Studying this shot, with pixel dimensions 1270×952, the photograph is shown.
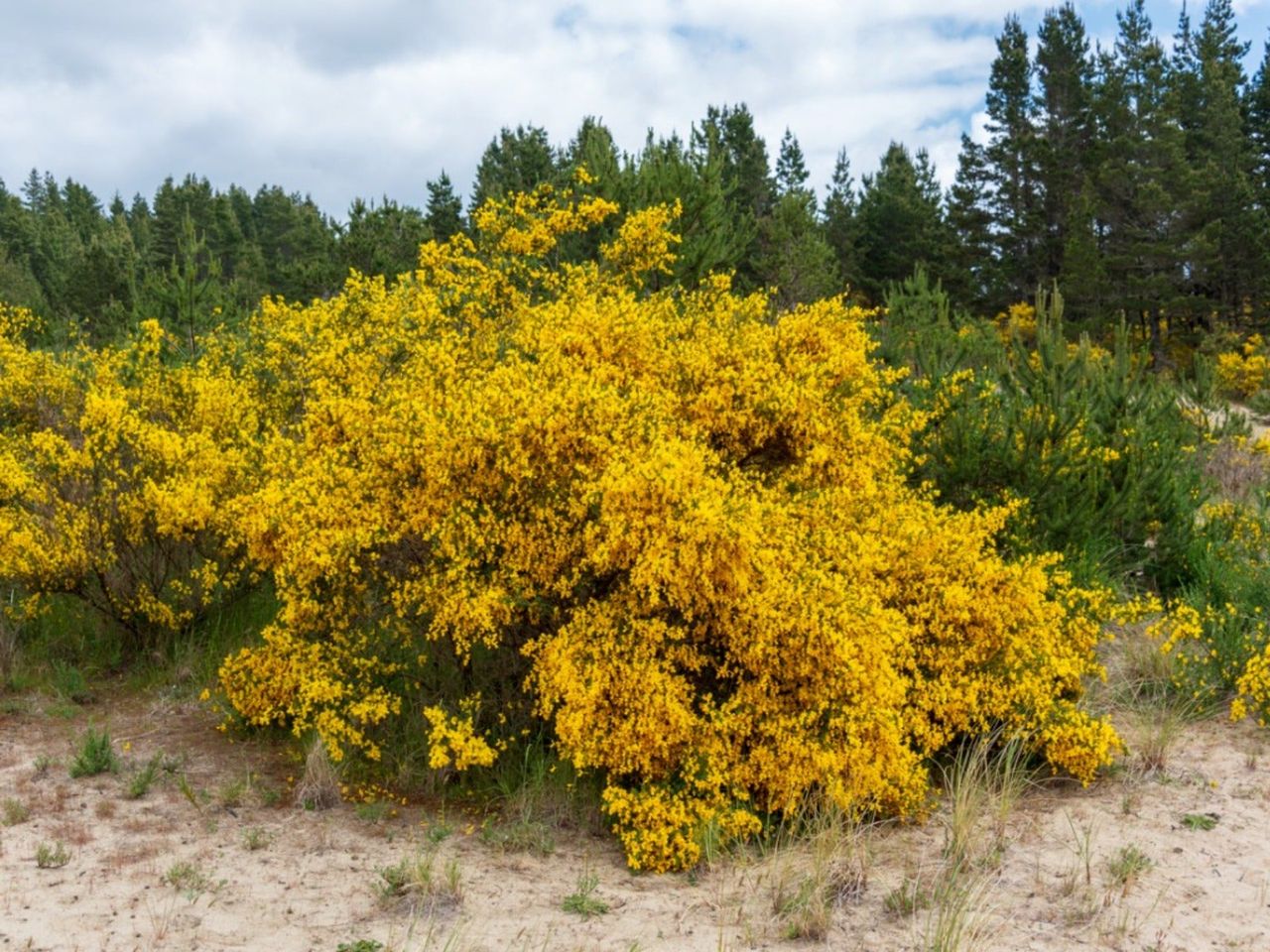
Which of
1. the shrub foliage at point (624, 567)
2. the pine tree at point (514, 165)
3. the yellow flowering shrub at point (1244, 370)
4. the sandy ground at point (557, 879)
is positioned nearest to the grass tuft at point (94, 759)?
the sandy ground at point (557, 879)

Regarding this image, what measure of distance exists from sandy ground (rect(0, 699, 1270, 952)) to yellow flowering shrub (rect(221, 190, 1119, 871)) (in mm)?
335

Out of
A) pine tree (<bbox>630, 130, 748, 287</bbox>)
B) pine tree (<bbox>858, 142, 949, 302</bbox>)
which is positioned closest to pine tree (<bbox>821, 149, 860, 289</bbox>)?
pine tree (<bbox>858, 142, 949, 302</bbox>)

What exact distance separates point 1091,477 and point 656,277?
26.7ft

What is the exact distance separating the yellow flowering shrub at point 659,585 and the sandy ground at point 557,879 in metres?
0.34

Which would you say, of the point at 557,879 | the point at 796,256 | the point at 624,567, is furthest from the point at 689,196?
the point at 557,879

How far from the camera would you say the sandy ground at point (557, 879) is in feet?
14.3

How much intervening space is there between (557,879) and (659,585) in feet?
4.94

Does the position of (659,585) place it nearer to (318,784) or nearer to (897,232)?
(318,784)

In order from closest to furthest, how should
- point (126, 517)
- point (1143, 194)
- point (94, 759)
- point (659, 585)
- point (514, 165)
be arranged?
point (659, 585)
point (94, 759)
point (126, 517)
point (1143, 194)
point (514, 165)

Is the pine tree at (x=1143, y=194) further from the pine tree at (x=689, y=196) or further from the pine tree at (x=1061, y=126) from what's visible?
the pine tree at (x=689, y=196)

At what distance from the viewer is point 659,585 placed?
5270mm

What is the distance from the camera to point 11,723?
6.75 metres

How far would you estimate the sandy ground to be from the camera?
14.3ft

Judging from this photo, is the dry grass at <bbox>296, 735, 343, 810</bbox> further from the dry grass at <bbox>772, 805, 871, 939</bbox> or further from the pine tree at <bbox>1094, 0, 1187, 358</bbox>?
the pine tree at <bbox>1094, 0, 1187, 358</bbox>
